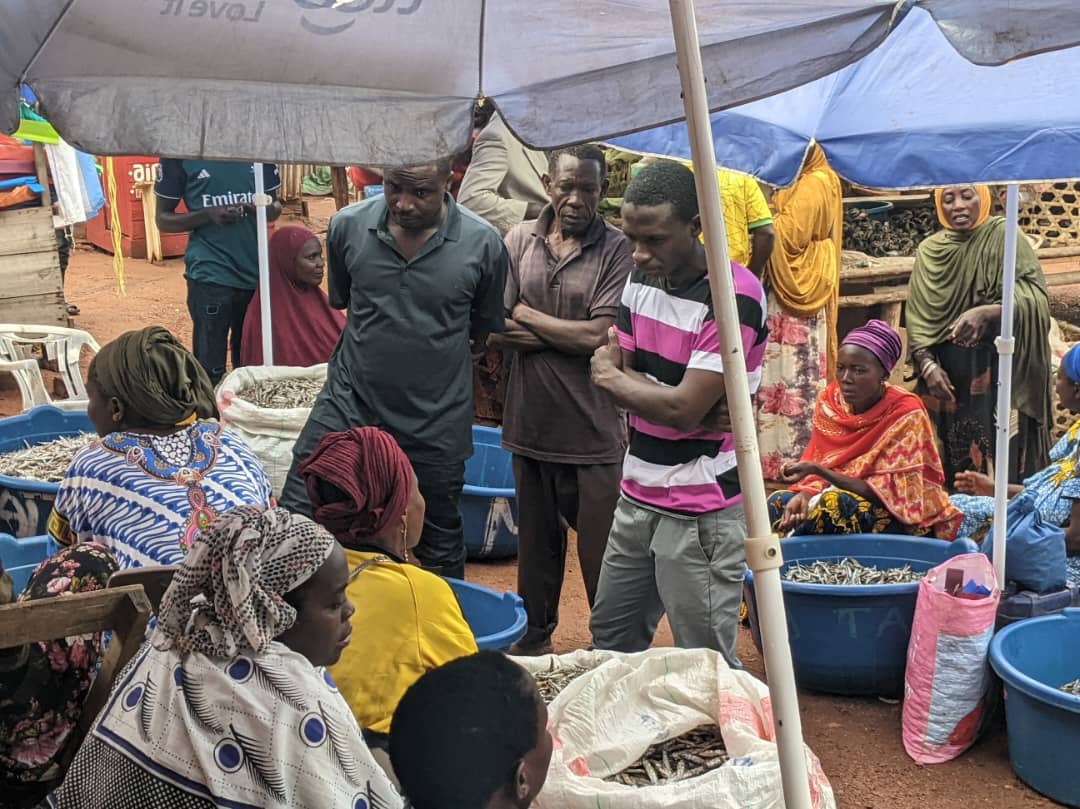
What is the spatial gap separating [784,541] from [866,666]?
25.5 inches

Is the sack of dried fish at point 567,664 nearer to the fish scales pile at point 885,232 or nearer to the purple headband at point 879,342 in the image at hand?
the purple headband at point 879,342

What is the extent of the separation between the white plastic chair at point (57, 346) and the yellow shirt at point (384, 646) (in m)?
5.13

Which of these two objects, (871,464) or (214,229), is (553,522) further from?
(214,229)

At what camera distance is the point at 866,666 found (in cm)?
509

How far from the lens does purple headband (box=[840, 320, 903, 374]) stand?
534cm

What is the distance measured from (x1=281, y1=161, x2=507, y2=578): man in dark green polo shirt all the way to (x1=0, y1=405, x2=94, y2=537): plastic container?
1366mm

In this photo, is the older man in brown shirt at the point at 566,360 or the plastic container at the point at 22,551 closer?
the plastic container at the point at 22,551

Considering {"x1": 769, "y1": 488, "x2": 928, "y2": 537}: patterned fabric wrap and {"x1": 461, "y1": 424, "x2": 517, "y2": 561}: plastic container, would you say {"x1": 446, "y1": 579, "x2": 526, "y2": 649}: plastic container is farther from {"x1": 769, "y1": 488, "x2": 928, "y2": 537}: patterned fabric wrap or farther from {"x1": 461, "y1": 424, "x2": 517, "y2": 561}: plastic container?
{"x1": 461, "y1": 424, "x2": 517, "y2": 561}: plastic container

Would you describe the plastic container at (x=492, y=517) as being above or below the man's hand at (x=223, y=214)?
below

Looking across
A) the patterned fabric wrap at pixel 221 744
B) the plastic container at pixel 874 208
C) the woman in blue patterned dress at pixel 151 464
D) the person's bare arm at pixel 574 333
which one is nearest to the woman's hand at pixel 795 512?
the person's bare arm at pixel 574 333

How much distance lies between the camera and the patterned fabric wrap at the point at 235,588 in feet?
7.39

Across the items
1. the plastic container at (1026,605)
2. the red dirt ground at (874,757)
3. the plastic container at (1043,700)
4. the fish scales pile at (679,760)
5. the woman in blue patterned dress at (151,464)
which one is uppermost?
the woman in blue patterned dress at (151,464)

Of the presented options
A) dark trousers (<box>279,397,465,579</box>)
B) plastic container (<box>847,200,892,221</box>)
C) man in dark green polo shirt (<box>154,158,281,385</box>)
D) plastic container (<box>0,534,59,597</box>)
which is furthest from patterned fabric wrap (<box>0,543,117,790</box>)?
plastic container (<box>847,200,892,221</box>)

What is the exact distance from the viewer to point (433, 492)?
16.0ft
